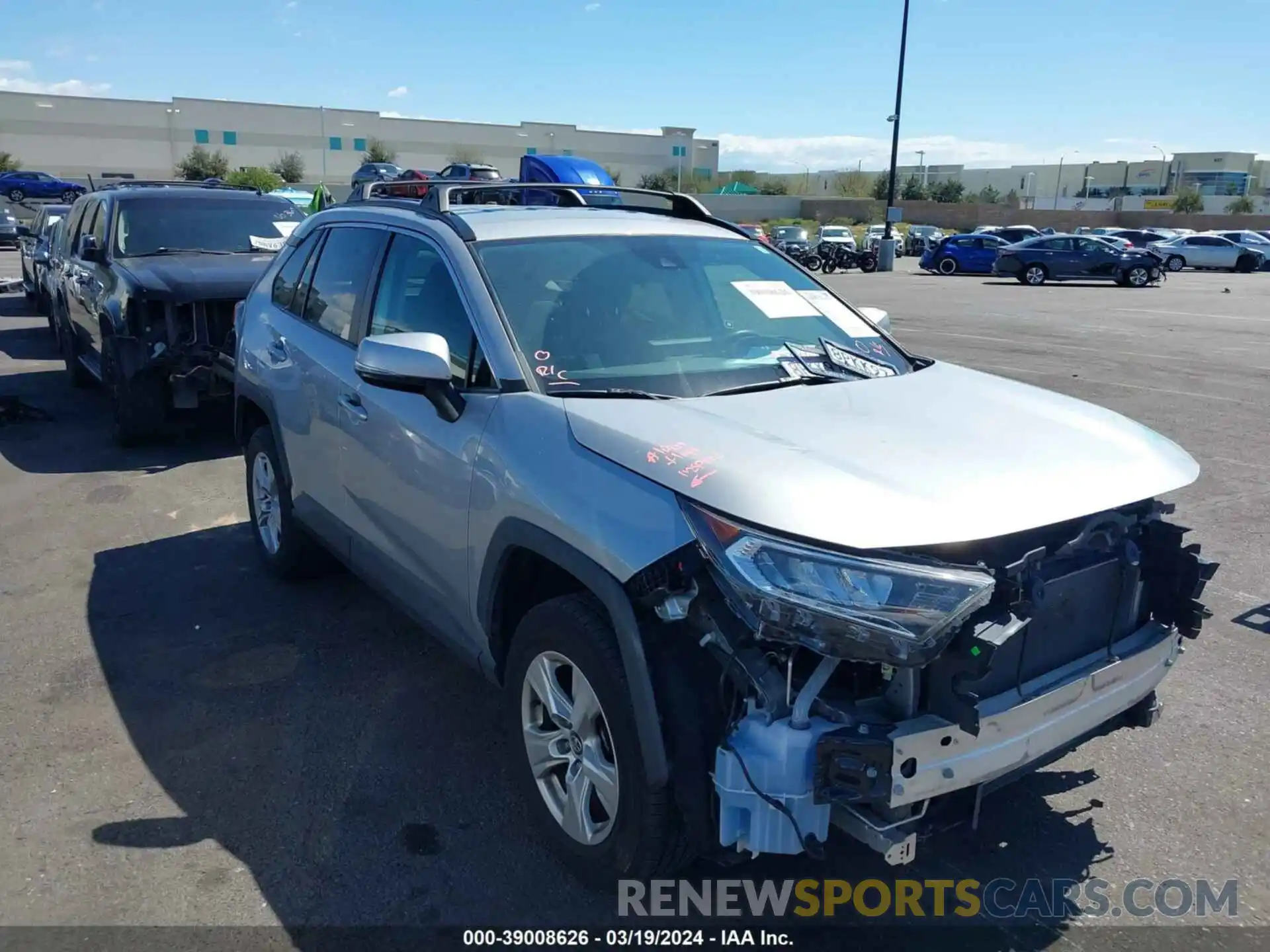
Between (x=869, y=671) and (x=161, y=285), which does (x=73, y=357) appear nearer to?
(x=161, y=285)

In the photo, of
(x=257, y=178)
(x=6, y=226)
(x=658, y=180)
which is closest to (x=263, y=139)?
(x=257, y=178)

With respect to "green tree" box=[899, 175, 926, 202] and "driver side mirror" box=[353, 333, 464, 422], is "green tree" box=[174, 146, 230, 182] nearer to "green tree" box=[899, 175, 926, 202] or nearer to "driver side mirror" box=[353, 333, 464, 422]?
"green tree" box=[899, 175, 926, 202]

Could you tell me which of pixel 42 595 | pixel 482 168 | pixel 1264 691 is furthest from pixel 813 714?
pixel 482 168

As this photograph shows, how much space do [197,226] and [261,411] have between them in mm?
4796

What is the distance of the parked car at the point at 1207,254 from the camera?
130ft

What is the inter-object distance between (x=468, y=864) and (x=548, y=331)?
173 centimetres

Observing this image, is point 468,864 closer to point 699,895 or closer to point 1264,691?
point 699,895

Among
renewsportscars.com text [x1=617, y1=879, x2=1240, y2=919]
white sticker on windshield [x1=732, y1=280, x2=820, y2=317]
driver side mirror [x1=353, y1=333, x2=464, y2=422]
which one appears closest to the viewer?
renewsportscars.com text [x1=617, y1=879, x2=1240, y2=919]

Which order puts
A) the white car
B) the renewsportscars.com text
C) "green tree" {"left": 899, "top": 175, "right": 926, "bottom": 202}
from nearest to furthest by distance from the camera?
the renewsportscars.com text, the white car, "green tree" {"left": 899, "top": 175, "right": 926, "bottom": 202}

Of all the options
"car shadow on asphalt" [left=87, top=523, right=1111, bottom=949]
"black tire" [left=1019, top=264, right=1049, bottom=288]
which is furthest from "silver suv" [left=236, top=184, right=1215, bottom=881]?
"black tire" [left=1019, top=264, right=1049, bottom=288]

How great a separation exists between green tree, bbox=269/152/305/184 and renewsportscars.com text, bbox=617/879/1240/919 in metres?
71.8

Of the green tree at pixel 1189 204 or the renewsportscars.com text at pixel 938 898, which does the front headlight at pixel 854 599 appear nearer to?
the renewsportscars.com text at pixel 938 898

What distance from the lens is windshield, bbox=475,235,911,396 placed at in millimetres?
3359

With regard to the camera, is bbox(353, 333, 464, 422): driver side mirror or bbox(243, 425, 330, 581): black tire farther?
bbox(243, 425, 330, 581): black tire
